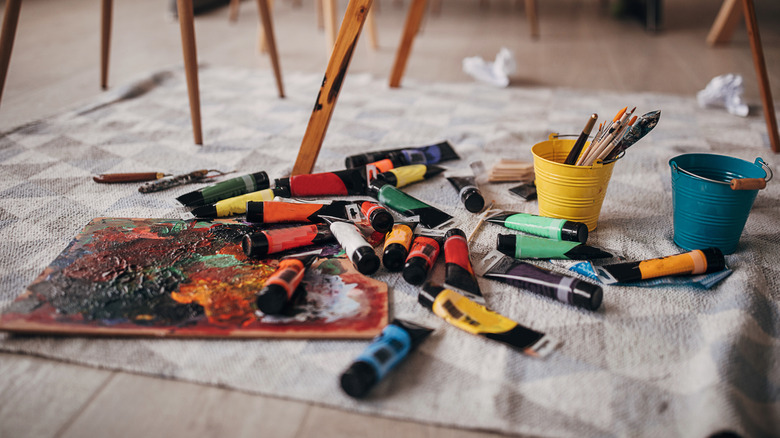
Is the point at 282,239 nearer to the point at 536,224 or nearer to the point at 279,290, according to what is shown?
the point at 279,290

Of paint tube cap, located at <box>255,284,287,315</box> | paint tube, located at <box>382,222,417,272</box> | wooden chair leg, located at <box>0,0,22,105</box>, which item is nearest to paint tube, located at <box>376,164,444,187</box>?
paint tube, located at <box>382,222,417,272</box>

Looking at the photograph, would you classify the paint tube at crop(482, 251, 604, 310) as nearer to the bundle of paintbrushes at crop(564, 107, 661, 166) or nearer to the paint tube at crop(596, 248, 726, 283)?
the paint tube at crop(596, 248, 726, 283)

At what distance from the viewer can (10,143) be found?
4.69 ft

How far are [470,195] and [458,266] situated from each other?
29 cm

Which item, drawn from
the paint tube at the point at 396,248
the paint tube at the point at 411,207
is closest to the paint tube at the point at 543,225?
the paint tube at the point at 411,207

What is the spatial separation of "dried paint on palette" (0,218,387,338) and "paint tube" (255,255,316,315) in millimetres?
19

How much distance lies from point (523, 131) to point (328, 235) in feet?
2.70

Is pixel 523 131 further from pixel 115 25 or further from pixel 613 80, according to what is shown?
pixel 115 25

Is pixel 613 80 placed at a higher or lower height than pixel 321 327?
higher

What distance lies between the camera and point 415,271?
0.89 metres

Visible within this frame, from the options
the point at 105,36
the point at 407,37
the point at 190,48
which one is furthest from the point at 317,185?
the point at 105,36

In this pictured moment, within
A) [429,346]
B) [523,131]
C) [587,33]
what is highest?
[587,33]

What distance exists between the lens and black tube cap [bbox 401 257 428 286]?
0.89m

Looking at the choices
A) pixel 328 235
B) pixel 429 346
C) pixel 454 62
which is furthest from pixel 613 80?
pixel 429 346
